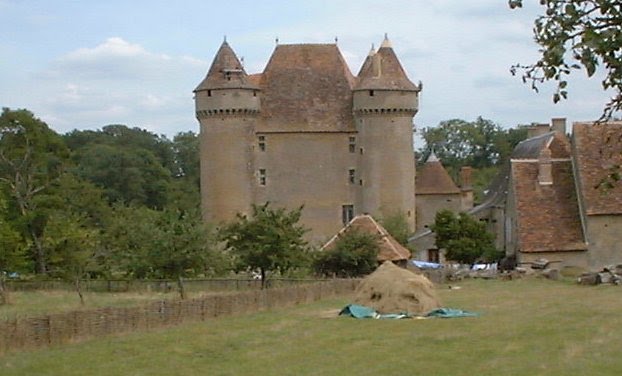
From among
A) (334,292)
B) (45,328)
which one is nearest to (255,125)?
(334,292)

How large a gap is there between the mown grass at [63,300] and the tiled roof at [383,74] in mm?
28460

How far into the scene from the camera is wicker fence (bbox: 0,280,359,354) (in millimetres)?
22719

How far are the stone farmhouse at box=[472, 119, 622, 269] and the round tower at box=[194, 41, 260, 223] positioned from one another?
19.8 meters

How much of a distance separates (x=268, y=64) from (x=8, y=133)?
19913 millimetres

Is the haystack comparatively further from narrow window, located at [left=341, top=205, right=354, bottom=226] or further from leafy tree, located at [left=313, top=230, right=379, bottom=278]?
narrow window, located at [left=341, top=205, right=354, bottom=226]

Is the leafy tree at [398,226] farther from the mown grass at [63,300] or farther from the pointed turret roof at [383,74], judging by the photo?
the mown grass at [63,300]

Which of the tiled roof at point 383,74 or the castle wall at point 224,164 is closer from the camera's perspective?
the castle wall at point 224,164

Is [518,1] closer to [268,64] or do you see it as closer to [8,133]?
[8,133]

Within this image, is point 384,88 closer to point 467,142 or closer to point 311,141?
point 311,141

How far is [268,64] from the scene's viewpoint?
77438mm

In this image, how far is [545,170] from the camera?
→ 187 ft

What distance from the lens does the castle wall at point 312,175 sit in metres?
74.1

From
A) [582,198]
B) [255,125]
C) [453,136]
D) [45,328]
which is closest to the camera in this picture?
[45,328]

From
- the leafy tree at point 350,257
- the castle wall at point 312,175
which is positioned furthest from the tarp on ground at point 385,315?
the castle wall at point 312,175
